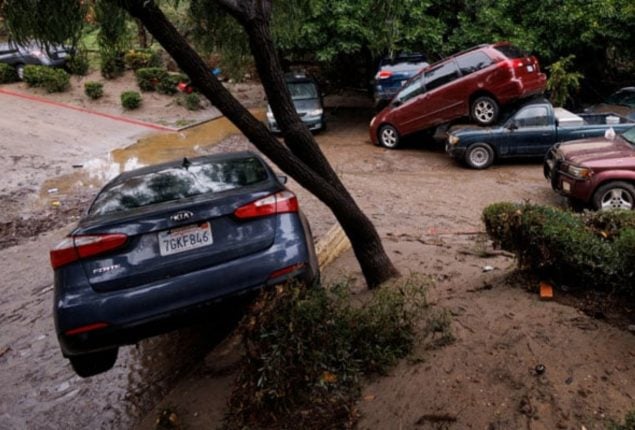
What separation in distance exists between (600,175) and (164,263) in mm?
6762

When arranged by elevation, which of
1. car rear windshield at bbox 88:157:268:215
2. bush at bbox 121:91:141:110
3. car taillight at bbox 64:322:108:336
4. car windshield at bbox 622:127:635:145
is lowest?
car taillight at bbox 64:322:108:336

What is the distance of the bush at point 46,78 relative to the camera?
18297mm

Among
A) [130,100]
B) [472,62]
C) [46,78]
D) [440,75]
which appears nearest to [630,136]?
[472,62]

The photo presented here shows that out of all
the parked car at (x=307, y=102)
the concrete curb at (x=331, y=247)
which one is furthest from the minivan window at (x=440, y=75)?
the concrete curb at (x=331, y=247)

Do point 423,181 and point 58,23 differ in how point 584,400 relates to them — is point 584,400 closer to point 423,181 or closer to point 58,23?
point 58,23

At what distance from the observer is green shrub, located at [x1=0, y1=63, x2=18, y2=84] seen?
19.0m

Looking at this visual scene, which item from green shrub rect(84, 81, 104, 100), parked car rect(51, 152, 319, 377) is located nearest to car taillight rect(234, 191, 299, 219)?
parked car rect(51, 152, 319, 377)

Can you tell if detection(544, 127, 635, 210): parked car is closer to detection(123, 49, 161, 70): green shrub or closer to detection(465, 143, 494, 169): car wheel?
detection(465, 143, 494, 169): car wheel

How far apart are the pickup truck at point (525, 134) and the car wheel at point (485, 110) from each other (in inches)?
30.4

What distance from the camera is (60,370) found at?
411 centimetres

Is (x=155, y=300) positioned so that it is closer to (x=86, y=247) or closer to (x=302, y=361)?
(x=86, y=247)

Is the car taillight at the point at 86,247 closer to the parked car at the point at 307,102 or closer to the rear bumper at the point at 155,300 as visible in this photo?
the rear bumper at the point at 155,300

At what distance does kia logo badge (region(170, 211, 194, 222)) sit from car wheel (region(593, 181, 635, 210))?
6590 mm

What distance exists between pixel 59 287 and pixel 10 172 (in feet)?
31.8
